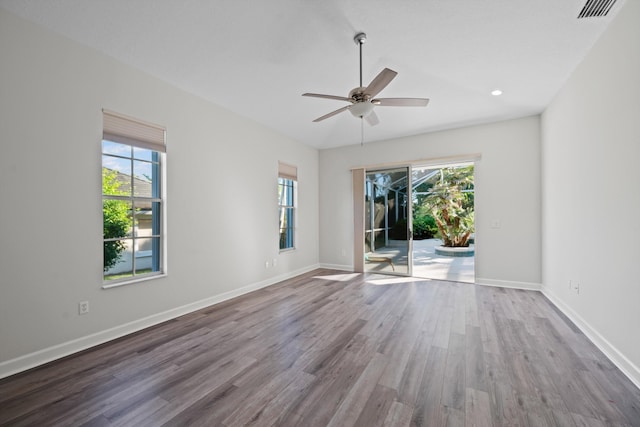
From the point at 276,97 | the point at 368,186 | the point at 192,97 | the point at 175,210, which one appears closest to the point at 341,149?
the point at 368,186

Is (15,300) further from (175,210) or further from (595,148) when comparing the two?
(595,148)

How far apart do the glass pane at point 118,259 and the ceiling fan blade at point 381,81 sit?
3.04 m

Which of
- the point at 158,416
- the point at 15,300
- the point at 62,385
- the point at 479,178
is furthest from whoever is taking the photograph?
the point at 479,178

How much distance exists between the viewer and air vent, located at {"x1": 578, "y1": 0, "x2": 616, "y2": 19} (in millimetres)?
2082

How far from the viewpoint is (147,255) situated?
125 inches

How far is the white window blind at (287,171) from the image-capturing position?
5.14 meters

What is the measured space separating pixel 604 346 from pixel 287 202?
4698 mm

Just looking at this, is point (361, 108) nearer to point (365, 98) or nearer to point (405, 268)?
point (365, 98)

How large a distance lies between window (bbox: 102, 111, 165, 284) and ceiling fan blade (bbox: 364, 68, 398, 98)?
2477mm

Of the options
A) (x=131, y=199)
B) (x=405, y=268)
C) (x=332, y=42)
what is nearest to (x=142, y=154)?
(x=131, y=199)

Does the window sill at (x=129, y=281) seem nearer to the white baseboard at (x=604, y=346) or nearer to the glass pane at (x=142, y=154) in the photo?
the glass pane at (x=142, y=154)

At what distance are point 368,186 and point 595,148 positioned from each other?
366cm

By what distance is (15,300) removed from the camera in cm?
212

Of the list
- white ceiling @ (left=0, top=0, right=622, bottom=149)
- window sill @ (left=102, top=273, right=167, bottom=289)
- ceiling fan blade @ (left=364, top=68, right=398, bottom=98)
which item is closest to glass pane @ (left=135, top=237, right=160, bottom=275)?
window sill @ (left=102, top=273, right=167, bottom=289)
